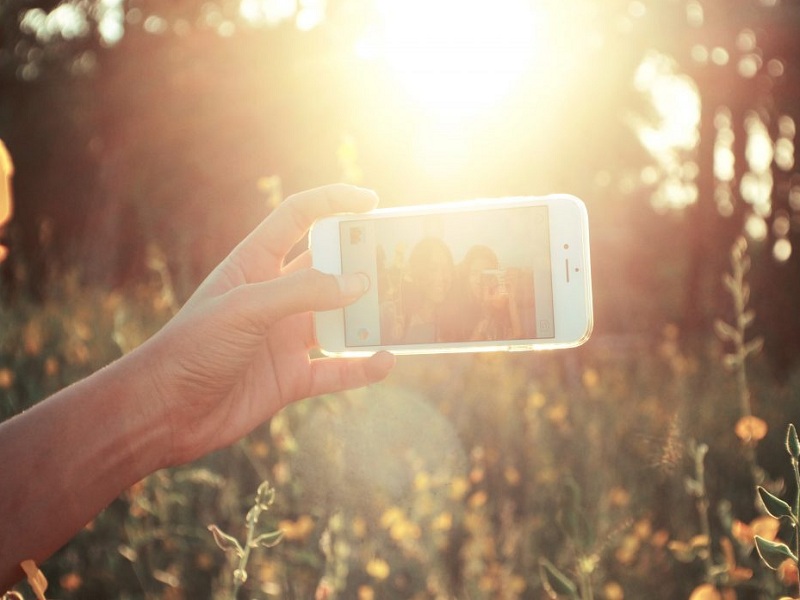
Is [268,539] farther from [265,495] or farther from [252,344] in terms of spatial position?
[252,344]

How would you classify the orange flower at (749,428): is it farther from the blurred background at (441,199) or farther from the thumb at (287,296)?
the thumb at (287,296)

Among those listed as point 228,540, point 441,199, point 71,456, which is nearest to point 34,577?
point 228,540

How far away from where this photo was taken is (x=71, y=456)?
1.27 meters

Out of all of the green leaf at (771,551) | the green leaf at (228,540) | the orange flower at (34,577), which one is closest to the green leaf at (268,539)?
the green leaf at (228,540)

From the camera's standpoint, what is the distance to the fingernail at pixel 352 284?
1.56 meters

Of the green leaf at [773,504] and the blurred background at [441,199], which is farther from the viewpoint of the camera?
the blurred background at [441,199]

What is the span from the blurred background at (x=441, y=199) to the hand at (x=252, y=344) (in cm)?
29

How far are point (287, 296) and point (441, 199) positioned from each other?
6802 mm

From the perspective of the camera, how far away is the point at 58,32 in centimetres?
1032

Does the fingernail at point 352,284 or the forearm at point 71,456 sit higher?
the fingernail at point 352,284

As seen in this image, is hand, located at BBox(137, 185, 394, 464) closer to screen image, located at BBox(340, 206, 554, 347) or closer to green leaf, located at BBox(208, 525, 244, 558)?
screen image, located at BBox(340, 206, 554, 347)

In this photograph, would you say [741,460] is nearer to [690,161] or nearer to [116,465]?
[116,465]

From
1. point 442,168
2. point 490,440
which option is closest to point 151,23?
point 442,168

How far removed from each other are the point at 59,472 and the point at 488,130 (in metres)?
8.40
